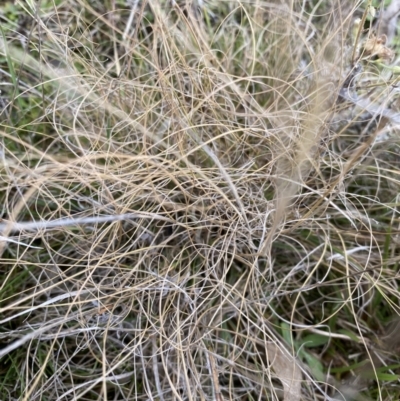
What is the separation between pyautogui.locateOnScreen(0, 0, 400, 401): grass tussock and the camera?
0.86 metres

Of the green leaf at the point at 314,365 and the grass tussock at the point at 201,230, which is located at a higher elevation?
the grass tussock at the point at 201,230

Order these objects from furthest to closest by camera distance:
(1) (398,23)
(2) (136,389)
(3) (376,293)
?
(1) (398,23) < (3) (376,293) < (2) (136,389)

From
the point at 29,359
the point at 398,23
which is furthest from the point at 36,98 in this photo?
the point at 398,23

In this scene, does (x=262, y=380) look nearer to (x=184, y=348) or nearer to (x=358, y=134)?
(x=184, y=348)

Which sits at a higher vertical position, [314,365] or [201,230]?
[201,230]

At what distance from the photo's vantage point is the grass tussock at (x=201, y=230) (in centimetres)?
86

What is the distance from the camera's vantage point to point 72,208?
1.00 metres

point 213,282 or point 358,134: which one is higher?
point 358,134

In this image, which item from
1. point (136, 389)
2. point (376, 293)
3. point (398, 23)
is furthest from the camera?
point (398, 23)

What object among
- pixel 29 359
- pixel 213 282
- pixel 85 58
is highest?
pixel 85 58

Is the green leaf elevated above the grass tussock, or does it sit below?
below

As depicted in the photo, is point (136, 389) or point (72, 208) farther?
point (72, 208)

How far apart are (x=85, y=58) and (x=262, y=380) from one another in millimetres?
688

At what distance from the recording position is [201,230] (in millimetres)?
937
